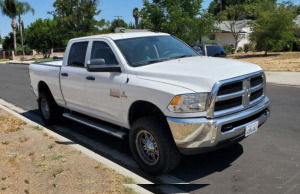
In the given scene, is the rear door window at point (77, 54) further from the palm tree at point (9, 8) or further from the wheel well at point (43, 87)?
the palm tree at point (9, 8)

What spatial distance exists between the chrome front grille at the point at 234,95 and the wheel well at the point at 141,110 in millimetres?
825

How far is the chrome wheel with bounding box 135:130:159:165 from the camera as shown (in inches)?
178

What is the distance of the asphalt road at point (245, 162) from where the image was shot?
4232 mm

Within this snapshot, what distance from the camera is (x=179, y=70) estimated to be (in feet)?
14.7

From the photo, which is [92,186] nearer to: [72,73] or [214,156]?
[214,156]

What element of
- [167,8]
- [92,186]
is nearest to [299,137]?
[92,186]

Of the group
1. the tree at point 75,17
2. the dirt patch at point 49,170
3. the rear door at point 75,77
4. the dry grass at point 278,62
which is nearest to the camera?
the dirt patch at point 49,170

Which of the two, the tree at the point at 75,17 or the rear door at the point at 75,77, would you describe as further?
the tree at the point at 75,17

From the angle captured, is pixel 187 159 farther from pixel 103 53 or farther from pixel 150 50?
pixel 103 53

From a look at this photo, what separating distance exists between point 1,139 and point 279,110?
20.5 feet

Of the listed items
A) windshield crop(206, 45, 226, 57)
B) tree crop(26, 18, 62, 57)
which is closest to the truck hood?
windshield crop(206, 45, 226, 57)

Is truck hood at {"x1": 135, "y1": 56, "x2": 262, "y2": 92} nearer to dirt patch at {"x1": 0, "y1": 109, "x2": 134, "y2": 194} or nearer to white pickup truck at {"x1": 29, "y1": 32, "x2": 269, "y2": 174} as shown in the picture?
white pickup truck at {"x1": 29, "y1": 32, "x2": 269, "y2": 174}

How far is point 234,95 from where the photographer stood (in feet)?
13.9

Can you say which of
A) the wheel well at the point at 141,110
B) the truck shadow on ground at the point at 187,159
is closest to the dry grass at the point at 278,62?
the truck shadow on ground at the point at 187,159
